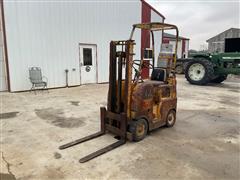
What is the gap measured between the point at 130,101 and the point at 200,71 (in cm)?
691

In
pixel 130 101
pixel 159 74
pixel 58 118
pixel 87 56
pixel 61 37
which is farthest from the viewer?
pixel 87 56

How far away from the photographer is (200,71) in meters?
9.02

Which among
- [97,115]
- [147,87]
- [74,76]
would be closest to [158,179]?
[147,87]

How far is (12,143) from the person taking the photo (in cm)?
303

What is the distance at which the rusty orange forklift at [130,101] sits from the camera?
305 centimetres

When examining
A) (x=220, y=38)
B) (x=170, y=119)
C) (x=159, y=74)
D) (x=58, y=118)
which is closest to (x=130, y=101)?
(x=159, y=74)

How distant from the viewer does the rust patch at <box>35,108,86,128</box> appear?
12.8ft

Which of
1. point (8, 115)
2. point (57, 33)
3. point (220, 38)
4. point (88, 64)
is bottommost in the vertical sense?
point (8, 115)

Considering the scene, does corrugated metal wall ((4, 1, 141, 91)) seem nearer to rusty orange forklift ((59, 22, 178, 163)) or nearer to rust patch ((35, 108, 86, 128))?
rust patch ((35, 108, 86, 128))

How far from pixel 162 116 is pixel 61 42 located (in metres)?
5.62

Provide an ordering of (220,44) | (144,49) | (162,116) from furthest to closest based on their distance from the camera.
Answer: (220,44)
(144,49)
(162,116)

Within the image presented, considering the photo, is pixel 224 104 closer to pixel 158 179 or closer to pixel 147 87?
pixel 147 87

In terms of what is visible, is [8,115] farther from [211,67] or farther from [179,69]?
[179,69]

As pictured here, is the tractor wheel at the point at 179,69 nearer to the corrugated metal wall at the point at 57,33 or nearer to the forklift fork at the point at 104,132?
the corrugated metal wall at the point at 57,33
